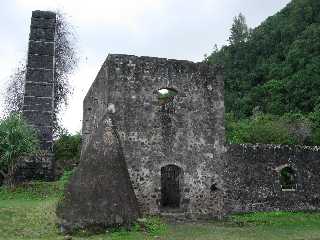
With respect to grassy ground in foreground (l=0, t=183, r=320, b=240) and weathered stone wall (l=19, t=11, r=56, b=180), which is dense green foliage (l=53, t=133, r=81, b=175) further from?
grassy ground in foreground (l=0, t=183, r=320, b=240)

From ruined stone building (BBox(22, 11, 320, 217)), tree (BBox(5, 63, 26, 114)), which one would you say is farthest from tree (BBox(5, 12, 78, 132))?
ruined stone building (BBox(22, 11, 320, 217))

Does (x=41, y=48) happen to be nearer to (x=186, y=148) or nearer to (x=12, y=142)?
(x=12, y=142)

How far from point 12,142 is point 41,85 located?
6.09m

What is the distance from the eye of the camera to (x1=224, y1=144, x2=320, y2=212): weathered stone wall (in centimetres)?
1747

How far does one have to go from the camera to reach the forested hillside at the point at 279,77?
34531 mm

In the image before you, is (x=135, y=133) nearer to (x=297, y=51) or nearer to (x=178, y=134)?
(x=178, y=134)

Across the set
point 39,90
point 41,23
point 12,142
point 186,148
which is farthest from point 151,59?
point 41,23

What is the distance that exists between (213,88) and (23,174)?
10776 millimetres

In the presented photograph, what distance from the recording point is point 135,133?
15516mm

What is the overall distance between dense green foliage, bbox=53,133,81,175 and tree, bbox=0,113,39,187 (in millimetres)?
5806

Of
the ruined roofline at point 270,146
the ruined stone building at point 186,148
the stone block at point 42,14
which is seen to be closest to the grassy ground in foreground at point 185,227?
the ruined stone building at point 186,148

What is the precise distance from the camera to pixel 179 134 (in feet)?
52.5

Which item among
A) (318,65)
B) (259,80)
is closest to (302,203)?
(318,65)

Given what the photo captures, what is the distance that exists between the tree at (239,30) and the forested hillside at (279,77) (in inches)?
242
